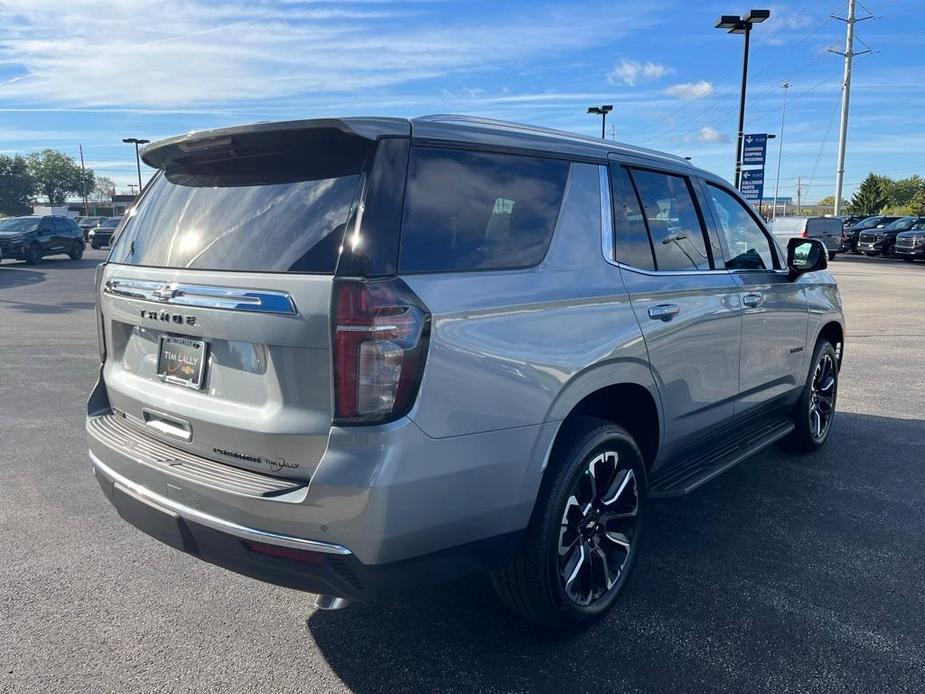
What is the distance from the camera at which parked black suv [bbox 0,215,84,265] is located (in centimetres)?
2645

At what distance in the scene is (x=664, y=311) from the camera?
3.37 metres

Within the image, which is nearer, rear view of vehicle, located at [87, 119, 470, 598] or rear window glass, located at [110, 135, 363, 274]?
rear view of vehicle, located at [87, 119, 470, 598]

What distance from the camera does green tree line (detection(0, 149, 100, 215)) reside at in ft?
341

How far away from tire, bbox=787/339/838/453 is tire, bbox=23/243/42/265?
93.7 ft

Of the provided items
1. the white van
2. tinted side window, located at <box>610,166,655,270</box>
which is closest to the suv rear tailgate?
tinted side window, located at <box>610,166,655,270</box>

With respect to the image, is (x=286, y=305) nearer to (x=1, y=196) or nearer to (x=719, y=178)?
(x=719, y=178)

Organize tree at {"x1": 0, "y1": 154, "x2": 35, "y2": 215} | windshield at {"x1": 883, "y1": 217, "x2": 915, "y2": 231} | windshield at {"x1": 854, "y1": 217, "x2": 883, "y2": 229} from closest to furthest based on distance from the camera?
windshield at {"x1": 883, "y1": 217, "x2": 915, "y2": 231} → windshield at {"x1": 854, "y1": 217, "x2": 883, "y2": 229} → tree at {"x1": 0, "y1": 154, "x2": 35, "y2": 215}

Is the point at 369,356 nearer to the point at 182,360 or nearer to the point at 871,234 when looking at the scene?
the point at 182,360

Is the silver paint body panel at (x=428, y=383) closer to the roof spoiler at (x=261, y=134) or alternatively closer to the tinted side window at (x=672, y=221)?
the roof spoiler at (x=261, y=134)

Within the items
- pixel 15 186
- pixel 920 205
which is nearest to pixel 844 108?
pixel 920 205

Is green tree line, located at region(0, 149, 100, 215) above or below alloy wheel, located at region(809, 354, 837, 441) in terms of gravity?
above

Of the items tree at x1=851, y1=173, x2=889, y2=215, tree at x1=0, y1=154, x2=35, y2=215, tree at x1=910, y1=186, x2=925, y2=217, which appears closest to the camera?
tree at x1=910, y1=186, x2=925, y2=217

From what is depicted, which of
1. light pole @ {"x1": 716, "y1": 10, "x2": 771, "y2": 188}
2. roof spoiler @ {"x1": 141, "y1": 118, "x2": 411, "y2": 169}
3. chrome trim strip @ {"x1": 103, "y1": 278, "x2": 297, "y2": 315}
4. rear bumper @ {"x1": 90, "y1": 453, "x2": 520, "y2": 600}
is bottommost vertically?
rear bumper @ {"x1": 90, "y1": 453, "x2": 520, "y2": 600}

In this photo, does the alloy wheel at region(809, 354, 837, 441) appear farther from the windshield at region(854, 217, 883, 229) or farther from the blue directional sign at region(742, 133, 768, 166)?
the windshield at region(854, 217, 883, 229)
